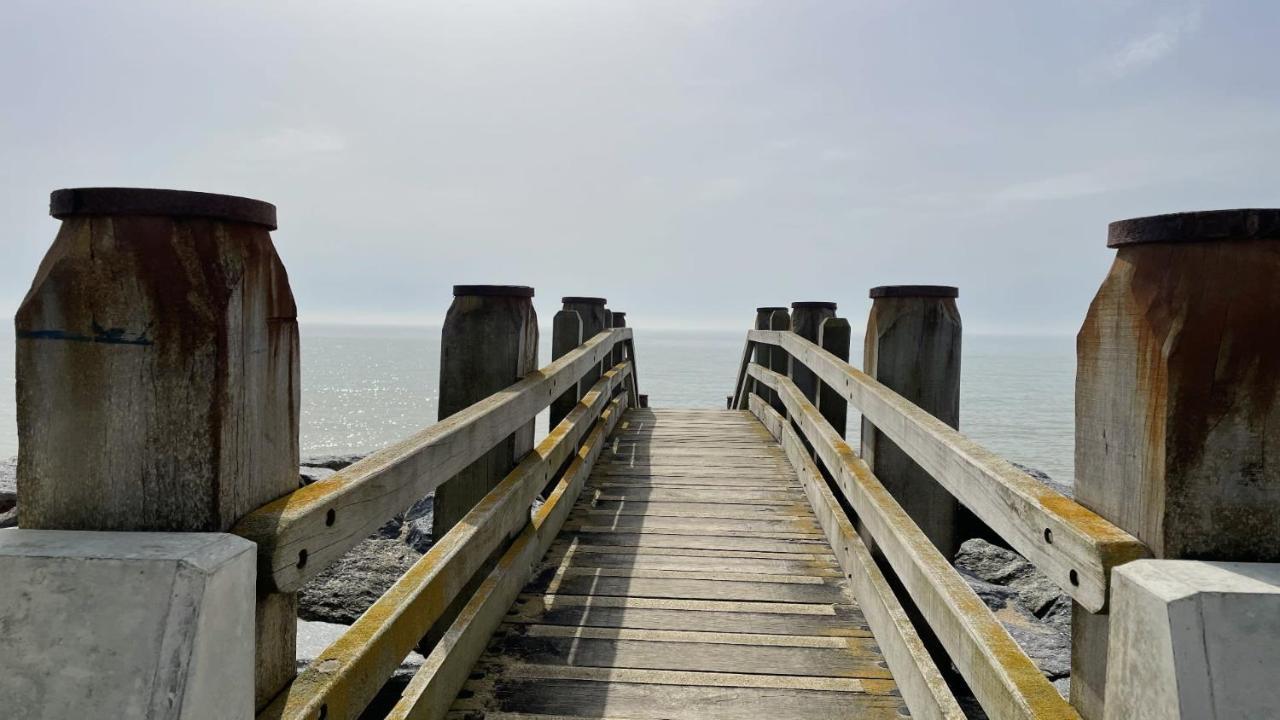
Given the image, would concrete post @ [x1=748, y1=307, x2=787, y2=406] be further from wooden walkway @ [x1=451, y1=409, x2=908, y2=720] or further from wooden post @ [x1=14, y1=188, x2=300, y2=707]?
wooden post @ [x1=14, y1=188, x2=300, y2=707]

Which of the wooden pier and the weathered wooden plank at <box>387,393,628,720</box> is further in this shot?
the weathered wooden plank at <box>387,393,628,720</box>

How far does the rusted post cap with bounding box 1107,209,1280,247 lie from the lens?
1.25 meters

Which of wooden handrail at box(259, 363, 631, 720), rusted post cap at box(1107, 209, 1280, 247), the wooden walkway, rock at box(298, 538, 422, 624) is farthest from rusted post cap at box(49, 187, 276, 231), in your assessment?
rock at box(298, 538, 422, 624)

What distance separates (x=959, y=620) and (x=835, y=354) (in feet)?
10.8

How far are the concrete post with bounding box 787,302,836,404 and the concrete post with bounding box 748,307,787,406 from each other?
159 centimetres

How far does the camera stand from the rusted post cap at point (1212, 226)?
125 centimetres

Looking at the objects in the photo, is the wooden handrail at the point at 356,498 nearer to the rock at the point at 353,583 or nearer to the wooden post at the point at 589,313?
the rock at the point at 353,583

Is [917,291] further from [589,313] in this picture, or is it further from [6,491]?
[6,491]

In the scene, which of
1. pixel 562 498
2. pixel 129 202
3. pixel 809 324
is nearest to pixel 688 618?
pixel 562 498

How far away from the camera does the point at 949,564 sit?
2.28m

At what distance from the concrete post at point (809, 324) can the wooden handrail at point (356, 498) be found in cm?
432

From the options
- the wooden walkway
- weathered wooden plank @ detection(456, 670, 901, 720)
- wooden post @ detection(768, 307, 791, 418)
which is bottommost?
weathered wooden plank @ detection(456, 670, 901, 720)

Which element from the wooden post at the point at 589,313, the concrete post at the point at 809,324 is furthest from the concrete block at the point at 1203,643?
the wooden post at the point at 589,313

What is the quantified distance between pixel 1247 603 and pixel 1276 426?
0.34 metres
